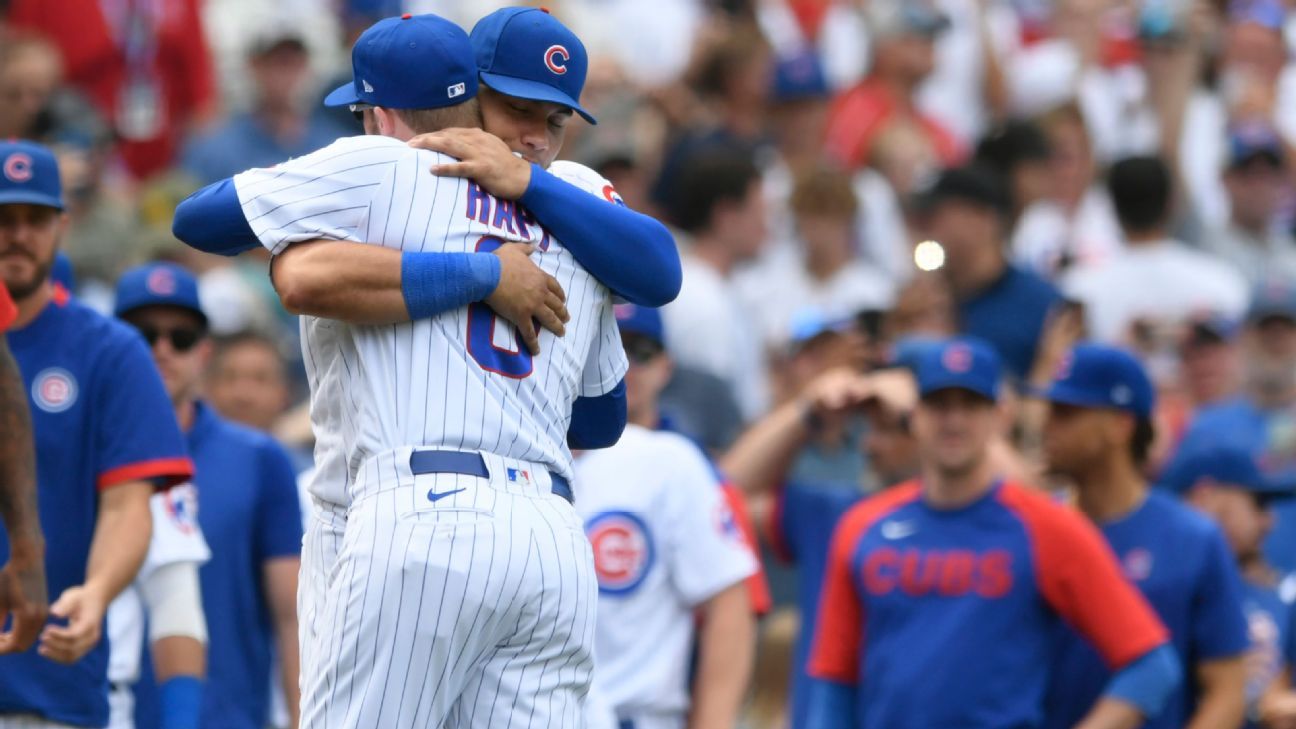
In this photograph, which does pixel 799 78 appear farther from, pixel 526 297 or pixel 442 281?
pixel 442 281

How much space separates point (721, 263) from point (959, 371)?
355 cm

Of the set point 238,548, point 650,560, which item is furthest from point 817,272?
point 238,548

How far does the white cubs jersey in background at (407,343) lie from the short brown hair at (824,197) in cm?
616

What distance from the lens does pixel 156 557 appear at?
601 cm

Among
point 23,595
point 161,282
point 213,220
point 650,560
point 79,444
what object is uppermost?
point 213,220

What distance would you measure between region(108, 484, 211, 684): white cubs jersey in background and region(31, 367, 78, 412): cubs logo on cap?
1.31ft

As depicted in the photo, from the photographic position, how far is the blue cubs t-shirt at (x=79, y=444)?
18.2 ft

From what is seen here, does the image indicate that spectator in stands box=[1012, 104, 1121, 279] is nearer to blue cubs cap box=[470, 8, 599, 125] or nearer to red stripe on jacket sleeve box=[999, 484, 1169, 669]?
red stripe on jacket sleeve box=[999, 484, 1169, 669]

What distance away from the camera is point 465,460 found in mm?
4352

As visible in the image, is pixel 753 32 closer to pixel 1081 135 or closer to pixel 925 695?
pixel 1081 135

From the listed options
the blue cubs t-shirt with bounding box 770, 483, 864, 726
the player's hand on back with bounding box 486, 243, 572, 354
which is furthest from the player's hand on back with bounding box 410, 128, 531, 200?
the blue cubs t-shirt with bounding box 770, 483, 864, 726

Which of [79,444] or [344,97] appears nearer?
[344,97]

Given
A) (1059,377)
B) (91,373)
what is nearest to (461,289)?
(91,373)

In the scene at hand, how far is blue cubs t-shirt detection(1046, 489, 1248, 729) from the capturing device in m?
7.20
